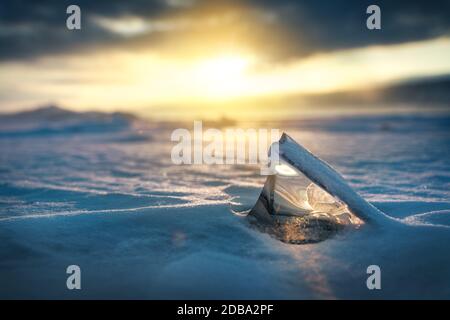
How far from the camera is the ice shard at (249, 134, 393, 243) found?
312 cm

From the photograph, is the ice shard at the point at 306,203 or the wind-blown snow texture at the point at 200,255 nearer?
the wind-blown snow texture at the point at 200,255

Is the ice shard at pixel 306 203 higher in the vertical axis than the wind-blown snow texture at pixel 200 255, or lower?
higher

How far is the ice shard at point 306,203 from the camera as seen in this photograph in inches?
123

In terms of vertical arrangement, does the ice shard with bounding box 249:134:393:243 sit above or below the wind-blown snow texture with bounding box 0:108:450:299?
above

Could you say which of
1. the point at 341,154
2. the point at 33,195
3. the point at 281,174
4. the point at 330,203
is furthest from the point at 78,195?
the point at 341,154

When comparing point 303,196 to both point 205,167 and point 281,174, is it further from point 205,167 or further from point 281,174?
point 205,167

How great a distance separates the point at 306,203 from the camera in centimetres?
357

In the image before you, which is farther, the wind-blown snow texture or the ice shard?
the ice shard

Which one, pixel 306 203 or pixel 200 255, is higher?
pixel 306 203

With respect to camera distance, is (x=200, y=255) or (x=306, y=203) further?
(x=306, y=203)
